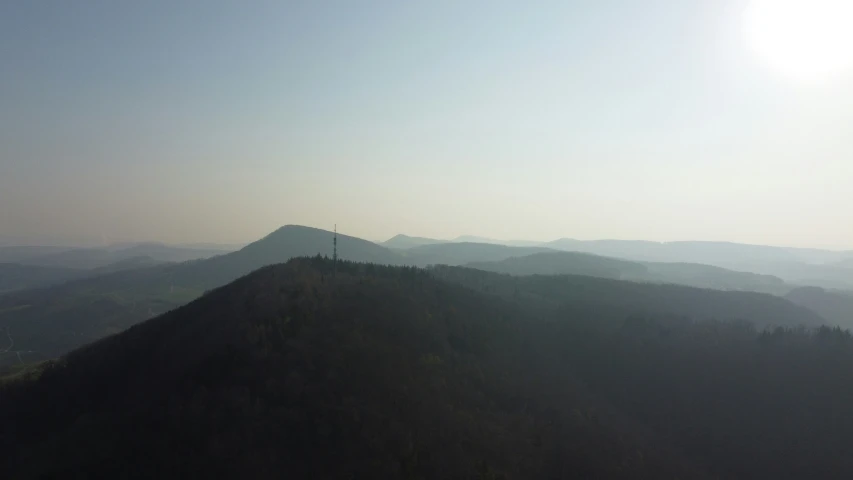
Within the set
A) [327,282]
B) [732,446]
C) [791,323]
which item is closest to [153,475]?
[327,282]

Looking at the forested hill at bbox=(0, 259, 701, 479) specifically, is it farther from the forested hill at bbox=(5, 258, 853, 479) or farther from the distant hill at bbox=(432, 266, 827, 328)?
the distant hill at bbox=(432, 266, 827, 328)

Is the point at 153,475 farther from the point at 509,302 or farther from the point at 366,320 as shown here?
the point at 509,302

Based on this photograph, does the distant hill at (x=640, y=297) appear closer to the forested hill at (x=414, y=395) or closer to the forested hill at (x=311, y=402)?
the forested hill at (x=414, y=395)

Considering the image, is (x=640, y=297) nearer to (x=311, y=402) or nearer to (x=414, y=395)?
(x=414, y=395)

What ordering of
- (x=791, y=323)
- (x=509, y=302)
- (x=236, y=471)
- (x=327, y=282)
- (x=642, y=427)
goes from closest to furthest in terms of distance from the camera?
(x=236, y=471)
(x=642, y=427)
(x=327, y=282)
(x=509, y=302)
(x=791, y=323)

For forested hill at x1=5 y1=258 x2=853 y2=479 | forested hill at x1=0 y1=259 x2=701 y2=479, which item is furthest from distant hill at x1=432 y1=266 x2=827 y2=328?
forested hill at x1=0 y1=259 x2=701 y2=479

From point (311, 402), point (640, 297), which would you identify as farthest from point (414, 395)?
point (640, 297)

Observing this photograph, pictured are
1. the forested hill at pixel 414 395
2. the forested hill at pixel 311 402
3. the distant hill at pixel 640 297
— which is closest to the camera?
the forested hill at pixel 311 402

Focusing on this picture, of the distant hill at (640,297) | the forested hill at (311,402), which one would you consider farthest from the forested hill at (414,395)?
the distant hill at (640,297)
